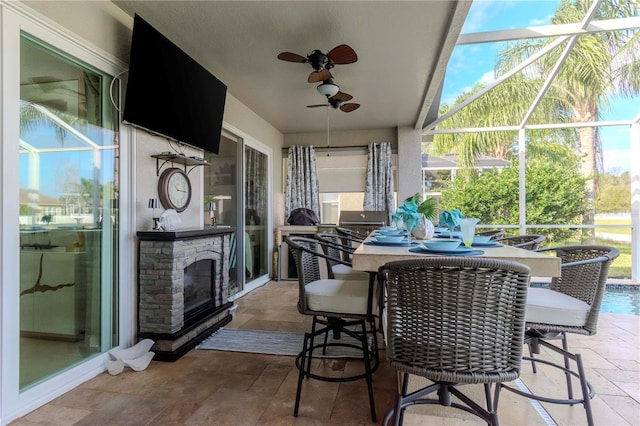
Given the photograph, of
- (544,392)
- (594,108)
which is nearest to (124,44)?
(544,392)

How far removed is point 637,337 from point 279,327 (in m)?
3.12

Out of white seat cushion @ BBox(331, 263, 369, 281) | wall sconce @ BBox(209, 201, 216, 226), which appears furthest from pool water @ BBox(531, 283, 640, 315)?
wall sconce @ BBox(209, 201, 216, 226)

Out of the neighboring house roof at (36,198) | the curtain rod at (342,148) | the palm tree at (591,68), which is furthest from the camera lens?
the curtain rod at (342,148)

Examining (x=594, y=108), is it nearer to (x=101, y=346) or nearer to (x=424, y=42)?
(x=424, y=42)

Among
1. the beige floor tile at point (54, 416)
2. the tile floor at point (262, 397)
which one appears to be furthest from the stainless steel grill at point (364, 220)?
the beige floor tile at point (54, 416)

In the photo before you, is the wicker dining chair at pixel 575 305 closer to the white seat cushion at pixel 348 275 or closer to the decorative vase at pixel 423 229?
the decorative vase at pixel 423 229

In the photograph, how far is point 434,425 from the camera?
1.65 metres

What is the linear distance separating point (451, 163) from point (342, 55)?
401cm

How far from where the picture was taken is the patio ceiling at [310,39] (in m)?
2.34

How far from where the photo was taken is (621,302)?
13.4 ft

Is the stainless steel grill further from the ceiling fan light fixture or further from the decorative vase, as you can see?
the decorative vase

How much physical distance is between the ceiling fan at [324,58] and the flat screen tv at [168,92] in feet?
2.58

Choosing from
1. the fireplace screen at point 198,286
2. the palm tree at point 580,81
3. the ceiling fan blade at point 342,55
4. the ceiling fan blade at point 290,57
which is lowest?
the fireplace screen at point 198,286

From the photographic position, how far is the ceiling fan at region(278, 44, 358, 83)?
255 cm
